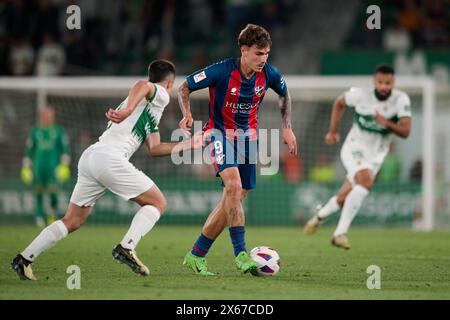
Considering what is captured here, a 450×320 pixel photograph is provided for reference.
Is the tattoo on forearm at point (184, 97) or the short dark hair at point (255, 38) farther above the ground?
the short dark hair at point (255, 38)

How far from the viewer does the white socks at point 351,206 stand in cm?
1255

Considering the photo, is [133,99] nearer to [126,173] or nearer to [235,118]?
[126,173]

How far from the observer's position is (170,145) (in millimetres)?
8969

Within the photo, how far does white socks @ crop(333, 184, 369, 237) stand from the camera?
494 inches

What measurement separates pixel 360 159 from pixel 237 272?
4.20 metres

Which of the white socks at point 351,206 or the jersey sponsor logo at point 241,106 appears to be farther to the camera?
the white socks at point 351,206

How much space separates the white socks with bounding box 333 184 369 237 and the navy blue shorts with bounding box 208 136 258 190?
3597mm

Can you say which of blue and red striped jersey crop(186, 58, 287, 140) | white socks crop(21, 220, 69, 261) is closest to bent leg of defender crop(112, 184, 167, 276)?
white socks crop(21, 220, 69, 261)

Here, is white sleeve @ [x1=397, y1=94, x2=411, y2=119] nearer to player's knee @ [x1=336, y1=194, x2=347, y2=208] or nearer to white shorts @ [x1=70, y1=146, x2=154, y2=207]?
player's knee @ [x1=336, y1=194, x2=347, y2=208]

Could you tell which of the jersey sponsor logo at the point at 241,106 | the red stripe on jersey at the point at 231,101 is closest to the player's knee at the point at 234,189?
the red stripe on jersey at the point at 231,101

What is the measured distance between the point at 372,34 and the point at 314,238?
27.8ft

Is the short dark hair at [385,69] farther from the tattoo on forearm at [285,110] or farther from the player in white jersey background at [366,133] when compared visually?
the tattoo on forearm at [285,110]
